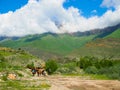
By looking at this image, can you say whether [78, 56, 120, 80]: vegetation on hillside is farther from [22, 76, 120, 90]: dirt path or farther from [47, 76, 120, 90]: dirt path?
[47, 76, 120, 90]: dirt path

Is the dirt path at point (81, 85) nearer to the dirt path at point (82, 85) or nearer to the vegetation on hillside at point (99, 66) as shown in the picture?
the dirt path at point (82, 85)

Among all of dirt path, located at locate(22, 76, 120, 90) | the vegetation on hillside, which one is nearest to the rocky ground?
dirt path, located at locate(22, 76, 120, 90)

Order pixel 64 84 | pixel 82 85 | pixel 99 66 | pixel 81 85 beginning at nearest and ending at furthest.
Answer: pixel 64 84 < pixel 81 85 < pixel 82 85 < pixel 99 66

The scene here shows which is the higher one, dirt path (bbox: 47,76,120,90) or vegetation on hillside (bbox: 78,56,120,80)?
vegetation on hillside (bbox: 78,56,120,80)

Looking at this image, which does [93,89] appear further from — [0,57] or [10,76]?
[0,57]

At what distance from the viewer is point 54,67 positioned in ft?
458

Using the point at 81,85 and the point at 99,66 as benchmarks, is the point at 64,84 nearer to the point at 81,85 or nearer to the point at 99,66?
the point at 81,85

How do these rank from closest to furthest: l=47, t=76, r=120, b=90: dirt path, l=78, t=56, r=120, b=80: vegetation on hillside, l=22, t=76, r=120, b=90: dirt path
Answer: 1. l=22, t=76, r=120, b=90: dirt path
2. l=47, t=76, r=120, b=90: dirt path
3. l=78, t=56, r=120, b=80: vegetation on hillside

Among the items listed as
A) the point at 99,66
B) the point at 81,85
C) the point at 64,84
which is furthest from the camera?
the point at 99,66

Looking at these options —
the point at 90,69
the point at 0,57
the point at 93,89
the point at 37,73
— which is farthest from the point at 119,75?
the point at 0,57

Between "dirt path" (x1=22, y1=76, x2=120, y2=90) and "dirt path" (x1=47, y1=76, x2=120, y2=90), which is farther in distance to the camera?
"dirt path" (x1=47, y1=76, x2=120, y2=90)

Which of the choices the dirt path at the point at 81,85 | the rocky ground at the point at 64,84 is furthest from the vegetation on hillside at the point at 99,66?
the rocky ground at the point at 64,84

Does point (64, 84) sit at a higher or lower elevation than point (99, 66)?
lower

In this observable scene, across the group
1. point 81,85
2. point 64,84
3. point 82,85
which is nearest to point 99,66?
point 82,85
